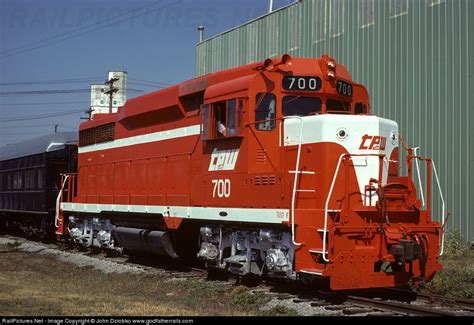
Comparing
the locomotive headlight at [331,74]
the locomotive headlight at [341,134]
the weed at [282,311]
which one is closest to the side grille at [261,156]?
the locomotive headlight at [341,134]

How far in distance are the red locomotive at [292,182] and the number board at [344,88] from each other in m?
0.03

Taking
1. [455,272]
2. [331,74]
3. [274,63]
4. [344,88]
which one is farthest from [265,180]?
[455,272]

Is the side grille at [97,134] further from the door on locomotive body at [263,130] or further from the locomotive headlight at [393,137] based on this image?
the locomotive headlight at [393,137]

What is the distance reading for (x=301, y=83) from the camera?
1057cm

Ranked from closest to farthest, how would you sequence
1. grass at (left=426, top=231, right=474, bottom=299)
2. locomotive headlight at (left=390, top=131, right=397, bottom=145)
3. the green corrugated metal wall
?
locomotive headlight at (left=390, top=131, right=397, bottom=145) < grass at (left=426, top=231, right=474, bottom=299) < the green corrugated metal wall

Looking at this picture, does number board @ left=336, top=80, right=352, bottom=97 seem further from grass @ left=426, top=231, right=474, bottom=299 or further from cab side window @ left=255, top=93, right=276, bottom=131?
grass @ left=426, top=231, right=474, bottom=299

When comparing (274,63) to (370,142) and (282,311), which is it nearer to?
(370,142)

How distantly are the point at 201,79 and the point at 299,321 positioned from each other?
253 inches

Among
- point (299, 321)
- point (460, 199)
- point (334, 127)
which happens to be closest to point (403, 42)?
point (460, 199)

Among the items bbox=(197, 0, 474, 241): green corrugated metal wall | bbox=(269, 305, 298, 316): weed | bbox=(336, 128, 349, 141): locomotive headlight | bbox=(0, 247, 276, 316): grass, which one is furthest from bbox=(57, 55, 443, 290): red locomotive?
bbox=(197, 0, 474, 241): green corrugated metal wall

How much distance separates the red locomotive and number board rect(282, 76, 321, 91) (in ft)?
0.06

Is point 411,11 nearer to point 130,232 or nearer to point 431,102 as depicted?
point 431,102

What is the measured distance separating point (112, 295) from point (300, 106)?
4.66 meters

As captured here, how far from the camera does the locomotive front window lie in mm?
10531
